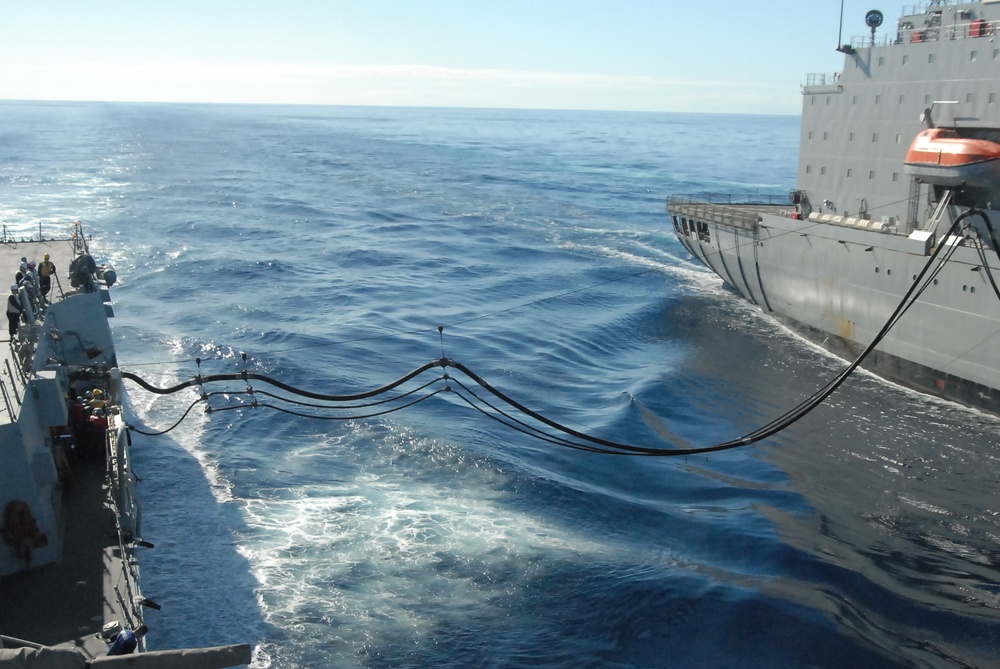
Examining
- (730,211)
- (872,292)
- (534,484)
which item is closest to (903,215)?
(872,292)

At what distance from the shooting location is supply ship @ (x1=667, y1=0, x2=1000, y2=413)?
2666 centimetres

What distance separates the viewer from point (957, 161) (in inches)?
1043

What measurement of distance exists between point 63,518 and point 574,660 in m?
10.2

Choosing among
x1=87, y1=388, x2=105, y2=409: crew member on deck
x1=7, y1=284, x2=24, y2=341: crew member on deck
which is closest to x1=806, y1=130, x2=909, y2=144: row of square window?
x1=87, y1=388, x2=105, y2=409: crew member on deck

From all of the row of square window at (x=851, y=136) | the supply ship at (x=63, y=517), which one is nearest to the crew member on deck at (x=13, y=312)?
the supply ship at (x=63, y=517)

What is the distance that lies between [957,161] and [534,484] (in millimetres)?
18102

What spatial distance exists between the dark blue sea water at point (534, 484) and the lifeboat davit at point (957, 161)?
7852 mm

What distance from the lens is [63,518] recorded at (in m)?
15.4

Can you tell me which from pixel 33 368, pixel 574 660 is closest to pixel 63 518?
pixel 33 368

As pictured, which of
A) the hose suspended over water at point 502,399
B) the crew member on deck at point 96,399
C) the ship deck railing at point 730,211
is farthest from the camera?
the ship deck railing at point 730,211

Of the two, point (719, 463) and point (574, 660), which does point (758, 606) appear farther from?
point (719, 463)

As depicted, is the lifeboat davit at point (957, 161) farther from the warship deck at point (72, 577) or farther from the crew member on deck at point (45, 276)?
the crew member on deck at point (45, 276)

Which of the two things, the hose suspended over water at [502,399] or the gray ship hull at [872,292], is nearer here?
the hose suspended over water at [502,399]

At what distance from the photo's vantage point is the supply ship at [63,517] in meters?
11.3
